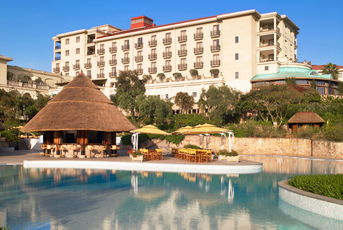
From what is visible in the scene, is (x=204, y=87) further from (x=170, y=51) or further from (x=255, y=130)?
(x=255, y=130)

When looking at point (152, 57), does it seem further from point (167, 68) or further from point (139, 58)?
point (167, 68)

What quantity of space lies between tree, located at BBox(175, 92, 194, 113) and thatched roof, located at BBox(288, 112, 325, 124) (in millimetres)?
15157

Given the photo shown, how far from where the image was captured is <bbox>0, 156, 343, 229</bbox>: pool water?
28.7 feet

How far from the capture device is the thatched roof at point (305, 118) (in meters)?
34.3

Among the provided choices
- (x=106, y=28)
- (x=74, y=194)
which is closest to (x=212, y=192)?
(x=74, y=194)

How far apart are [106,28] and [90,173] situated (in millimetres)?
58650

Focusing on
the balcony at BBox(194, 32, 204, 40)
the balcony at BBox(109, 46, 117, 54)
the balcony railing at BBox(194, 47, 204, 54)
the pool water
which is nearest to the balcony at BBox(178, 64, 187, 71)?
the balcony railing at BBox(194, 47, 204, 54)

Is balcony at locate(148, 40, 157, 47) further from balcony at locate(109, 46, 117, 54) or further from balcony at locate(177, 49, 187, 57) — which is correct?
balcony at locate(109, 46, 117, 54)

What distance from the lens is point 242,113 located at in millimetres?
42656

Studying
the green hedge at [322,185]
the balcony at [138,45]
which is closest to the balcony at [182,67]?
the balcony at [138,45]

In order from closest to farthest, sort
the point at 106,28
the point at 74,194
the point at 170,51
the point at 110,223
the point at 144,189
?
the point at 110,223 < the point at 74,194 < the point at 144,189 < the point at 170,51 < the point at 106,28

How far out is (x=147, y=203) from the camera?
35.8 ft

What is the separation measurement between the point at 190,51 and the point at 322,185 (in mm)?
46839

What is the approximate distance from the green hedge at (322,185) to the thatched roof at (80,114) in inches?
601
